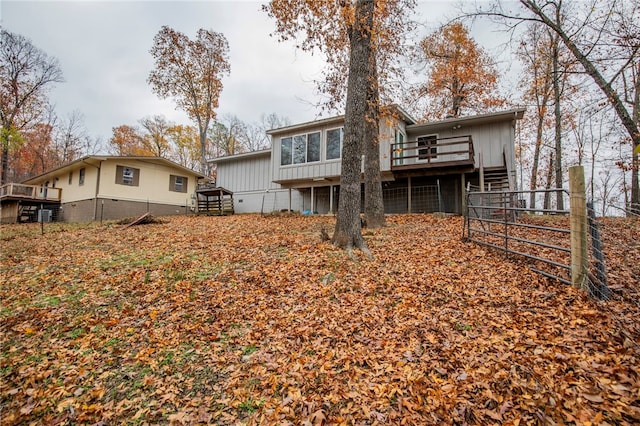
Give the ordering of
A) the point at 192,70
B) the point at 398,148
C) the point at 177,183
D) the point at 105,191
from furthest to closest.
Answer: the point at 192,70
the point at 177,183
the point at 105,191
the point at 398,148

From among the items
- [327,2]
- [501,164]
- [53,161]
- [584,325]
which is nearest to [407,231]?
[584,325]

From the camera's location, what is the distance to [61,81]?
892 inches

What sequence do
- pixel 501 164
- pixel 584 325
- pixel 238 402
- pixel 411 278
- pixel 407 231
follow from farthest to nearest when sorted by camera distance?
1. pixel 501 164
2. pixel 407 231
3. pixel 411 278
4. pixel 584 325
5. pixel 238 402

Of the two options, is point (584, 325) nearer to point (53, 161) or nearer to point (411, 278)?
point (411, 278)

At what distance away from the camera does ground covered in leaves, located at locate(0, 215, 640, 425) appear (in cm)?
242

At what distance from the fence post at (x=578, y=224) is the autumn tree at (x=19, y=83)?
30.1 meters

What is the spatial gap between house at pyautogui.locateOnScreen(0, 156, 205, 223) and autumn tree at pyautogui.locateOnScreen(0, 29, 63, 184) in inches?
153

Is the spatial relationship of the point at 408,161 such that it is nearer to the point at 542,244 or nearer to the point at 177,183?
the point at 542,244

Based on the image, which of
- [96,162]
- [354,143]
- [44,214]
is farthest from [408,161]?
[44,214]

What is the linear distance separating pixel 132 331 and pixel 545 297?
5.39 metres

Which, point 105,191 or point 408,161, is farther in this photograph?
point 105,191

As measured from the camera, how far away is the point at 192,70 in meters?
23.0

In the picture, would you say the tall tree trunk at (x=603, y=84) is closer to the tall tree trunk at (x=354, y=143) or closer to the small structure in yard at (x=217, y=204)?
the tall tree trunk at (x=354, y=143)

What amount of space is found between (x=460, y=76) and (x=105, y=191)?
76.0ft
